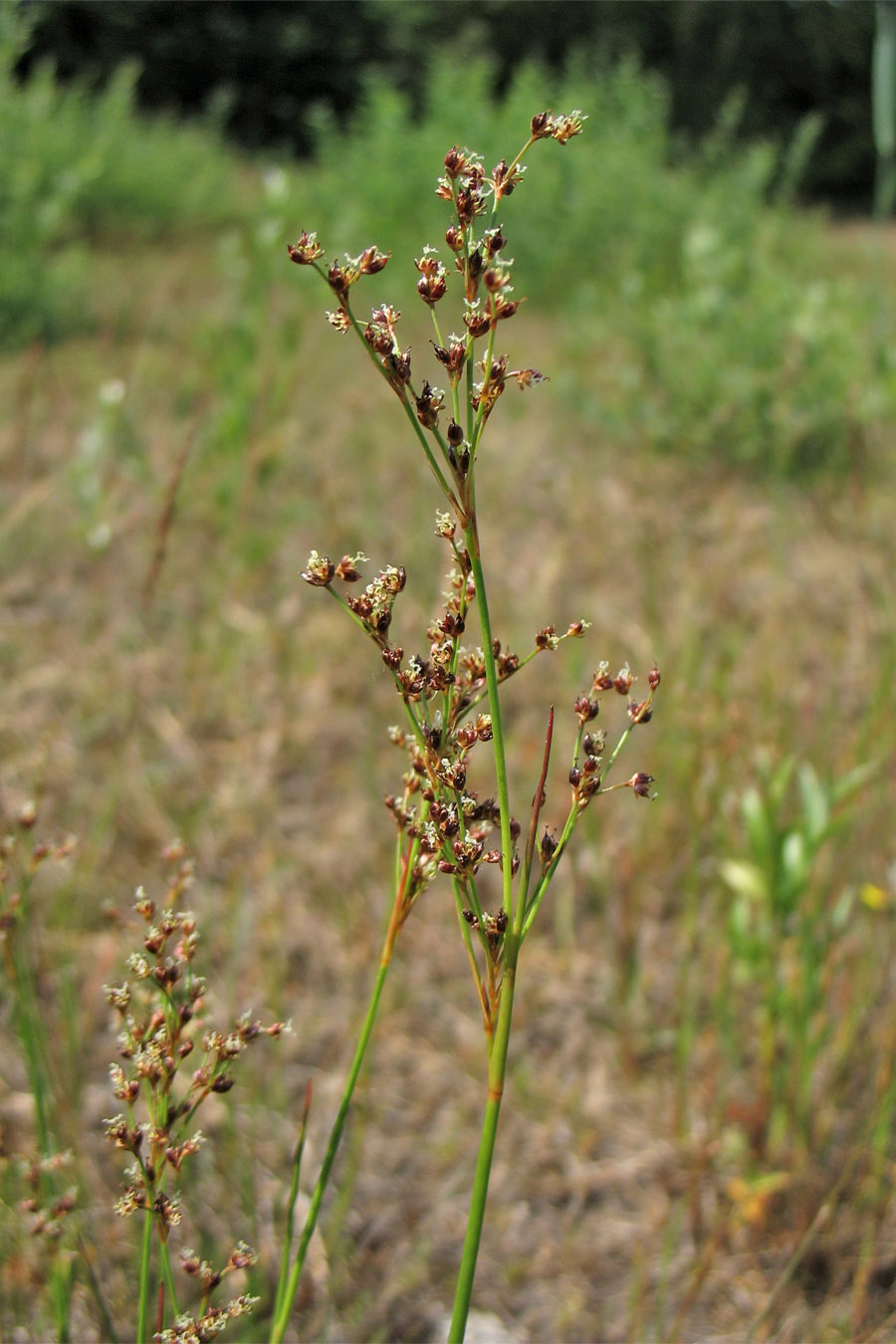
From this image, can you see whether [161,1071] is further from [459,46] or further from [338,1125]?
[459,46]

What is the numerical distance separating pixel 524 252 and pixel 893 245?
470cm

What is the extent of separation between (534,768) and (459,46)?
14.2 meters

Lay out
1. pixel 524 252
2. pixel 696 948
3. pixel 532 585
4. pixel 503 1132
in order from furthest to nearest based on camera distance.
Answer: pixel 524 252, pixel 532 585, pixel 696 948, pixel 503 1132

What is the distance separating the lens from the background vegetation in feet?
3.99

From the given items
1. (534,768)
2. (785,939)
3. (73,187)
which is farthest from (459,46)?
(785,939)

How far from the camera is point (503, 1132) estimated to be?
138cm

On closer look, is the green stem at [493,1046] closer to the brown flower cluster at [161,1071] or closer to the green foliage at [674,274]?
the brown flower cluster at [161,1071]

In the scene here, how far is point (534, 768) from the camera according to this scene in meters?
2.03

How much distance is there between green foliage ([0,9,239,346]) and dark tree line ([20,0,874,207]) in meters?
Result: 5.90

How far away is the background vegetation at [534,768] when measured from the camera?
1215mm

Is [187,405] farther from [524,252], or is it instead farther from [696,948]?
[696,948]

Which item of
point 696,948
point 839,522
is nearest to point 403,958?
point 696,948

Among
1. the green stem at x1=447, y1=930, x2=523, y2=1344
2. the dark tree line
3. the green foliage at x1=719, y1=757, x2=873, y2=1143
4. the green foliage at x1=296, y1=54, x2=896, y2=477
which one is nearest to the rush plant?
the green stem at x1=447, y1=930, x2=523, y2=1344

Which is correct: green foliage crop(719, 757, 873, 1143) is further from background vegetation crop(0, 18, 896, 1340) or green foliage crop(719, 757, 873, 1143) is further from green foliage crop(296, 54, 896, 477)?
green foliage crop(296, 54, 896, 477)
